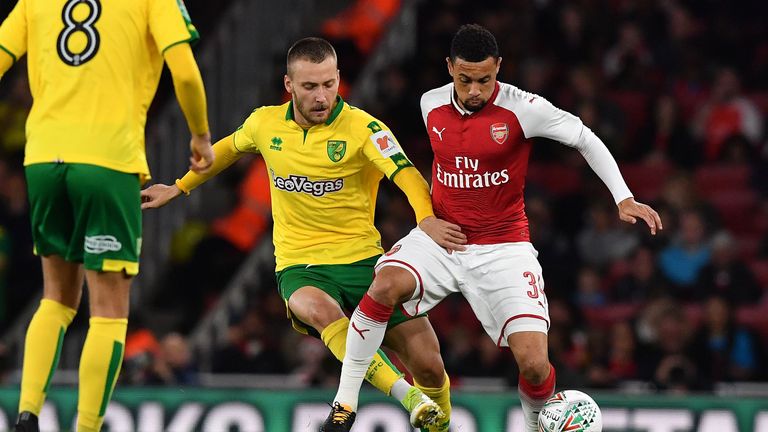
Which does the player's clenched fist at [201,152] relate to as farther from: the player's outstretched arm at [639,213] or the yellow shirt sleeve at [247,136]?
the player's outstretched arm at [639,213]

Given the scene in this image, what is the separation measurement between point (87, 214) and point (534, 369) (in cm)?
241

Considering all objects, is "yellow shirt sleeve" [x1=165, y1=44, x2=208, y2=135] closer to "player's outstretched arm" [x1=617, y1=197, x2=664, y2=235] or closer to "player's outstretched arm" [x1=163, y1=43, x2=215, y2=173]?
"player's outstretched arm" [x1=163, y1=43, x2=215, y2=173]

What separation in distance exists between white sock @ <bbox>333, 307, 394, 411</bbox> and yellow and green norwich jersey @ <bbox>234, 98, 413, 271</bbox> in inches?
23.2

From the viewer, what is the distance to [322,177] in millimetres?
7145

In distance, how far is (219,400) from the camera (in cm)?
1015

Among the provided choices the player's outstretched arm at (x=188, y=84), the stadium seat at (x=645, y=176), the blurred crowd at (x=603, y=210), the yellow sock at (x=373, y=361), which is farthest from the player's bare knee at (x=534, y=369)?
the stadium seat at (x=645, y=176)

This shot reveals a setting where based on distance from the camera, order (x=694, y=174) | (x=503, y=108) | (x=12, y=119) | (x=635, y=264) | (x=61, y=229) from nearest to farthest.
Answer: (x=61, y=229)
(x=503, y=108)
(x=635, y=264)
(x=694, y=174)
(x=12, y=119)

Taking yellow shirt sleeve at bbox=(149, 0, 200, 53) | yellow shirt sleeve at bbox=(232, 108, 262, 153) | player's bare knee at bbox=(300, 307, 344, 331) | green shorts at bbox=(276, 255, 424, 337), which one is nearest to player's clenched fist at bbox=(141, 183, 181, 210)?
yellow shirt sleeve at bbox=(232, 108, 262, 153)

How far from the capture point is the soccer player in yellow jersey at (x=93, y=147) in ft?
18.4

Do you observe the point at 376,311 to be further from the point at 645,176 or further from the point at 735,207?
the point at 735,207

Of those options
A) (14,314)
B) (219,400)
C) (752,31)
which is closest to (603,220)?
(752,31)

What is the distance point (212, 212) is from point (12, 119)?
2313 mm

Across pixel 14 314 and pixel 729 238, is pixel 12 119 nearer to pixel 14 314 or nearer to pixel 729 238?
pixel 14 314

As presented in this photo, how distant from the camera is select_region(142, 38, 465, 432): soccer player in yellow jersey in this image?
698 centimetres
